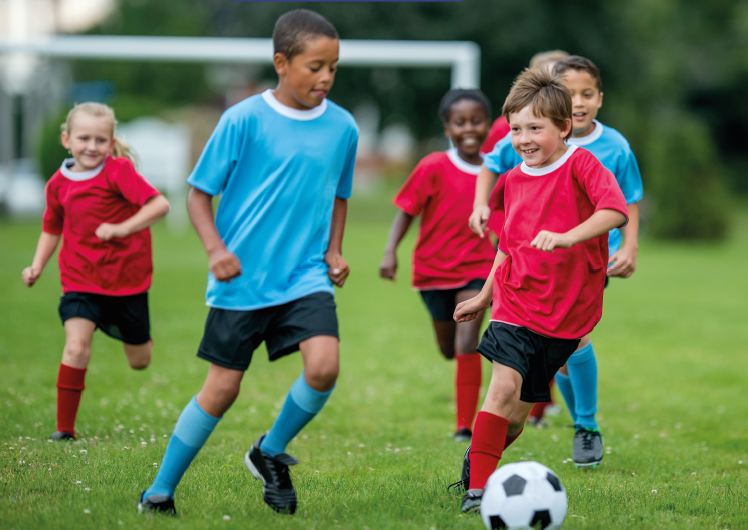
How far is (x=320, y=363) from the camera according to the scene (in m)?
3.38

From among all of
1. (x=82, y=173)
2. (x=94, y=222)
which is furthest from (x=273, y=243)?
(x=82, y=173)

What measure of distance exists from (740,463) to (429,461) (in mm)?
1733

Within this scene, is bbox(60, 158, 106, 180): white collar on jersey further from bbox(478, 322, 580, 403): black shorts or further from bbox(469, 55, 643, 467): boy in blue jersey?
bbox(478, 322, 580, 403): black shorts

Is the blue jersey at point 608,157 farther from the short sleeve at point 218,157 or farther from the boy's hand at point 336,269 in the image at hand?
the short sleeve at point 218,157

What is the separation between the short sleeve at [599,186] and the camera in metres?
3.32

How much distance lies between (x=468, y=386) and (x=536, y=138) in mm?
2175

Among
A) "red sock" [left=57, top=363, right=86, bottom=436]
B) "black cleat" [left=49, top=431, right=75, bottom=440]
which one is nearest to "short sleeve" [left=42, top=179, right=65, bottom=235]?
"red sock" [left=57, top=363, right=86, bottom=436]

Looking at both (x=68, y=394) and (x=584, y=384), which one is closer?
(x=584, y=384)

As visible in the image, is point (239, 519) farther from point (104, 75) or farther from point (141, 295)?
point (104, 75)

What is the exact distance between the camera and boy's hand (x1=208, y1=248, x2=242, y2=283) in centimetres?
330

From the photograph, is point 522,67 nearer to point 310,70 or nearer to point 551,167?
point 551,167

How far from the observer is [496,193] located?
4484mm

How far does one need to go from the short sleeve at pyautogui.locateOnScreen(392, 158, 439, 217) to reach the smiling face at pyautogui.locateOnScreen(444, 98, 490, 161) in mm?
252

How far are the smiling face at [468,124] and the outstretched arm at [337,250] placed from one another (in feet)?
5.58
